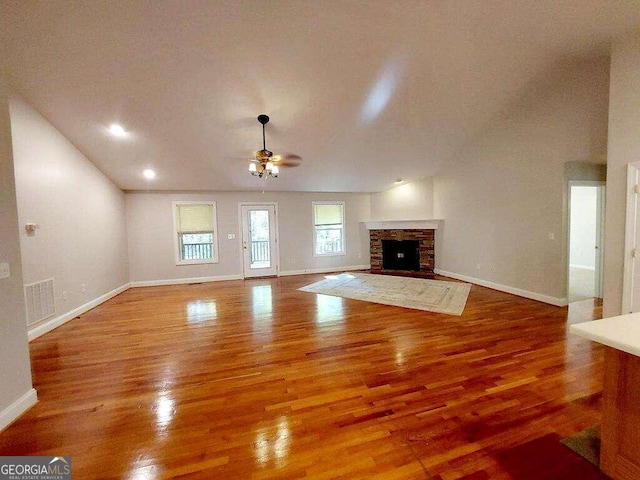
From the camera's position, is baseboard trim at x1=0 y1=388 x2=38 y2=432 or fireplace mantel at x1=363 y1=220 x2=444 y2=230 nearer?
baseboard trim at x1=0 y1=388 x2=38 y2=432

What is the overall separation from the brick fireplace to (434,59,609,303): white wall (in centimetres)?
85

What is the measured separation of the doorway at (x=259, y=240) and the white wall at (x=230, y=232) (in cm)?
17

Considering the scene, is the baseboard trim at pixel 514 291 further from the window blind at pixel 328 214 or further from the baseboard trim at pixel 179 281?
the baseboard trim at pixel 179 281

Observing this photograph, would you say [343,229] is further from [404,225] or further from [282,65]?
[282,65]

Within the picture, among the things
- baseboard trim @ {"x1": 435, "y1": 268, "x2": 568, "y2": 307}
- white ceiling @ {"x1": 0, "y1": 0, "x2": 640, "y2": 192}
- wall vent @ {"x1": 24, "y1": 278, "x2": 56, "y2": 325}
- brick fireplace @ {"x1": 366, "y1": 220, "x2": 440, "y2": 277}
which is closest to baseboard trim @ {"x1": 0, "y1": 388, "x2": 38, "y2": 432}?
wall vent @ {"x1": 24, "y1": 278, "x2": 56, "y2": 325}

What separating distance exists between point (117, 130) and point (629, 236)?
→ 677cm

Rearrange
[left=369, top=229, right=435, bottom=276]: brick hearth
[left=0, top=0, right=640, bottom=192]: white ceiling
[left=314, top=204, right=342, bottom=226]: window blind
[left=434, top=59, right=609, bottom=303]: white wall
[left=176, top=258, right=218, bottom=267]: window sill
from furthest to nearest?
1. [left=314, top=204, right=342, bottom=226]: window blind
2. [left=369, top=229, right=435, bottom=276]: brick hearth
3. [left=176, top=258, right=218, bottom=267]: window sill
4. [left=434, top=59, right=609, bottom=303]: white wall
5. [left=0, top=0, right=640, bottom=192]: white ceiling

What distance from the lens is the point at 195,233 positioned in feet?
23.1

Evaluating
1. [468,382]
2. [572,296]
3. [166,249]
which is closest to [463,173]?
[572,296]

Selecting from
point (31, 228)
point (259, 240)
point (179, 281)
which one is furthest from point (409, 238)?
point (31, 228)

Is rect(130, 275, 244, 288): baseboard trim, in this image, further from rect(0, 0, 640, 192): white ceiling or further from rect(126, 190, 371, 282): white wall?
rect(0, 0, 640, 192): white ceiling

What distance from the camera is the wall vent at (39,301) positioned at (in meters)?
3.46
